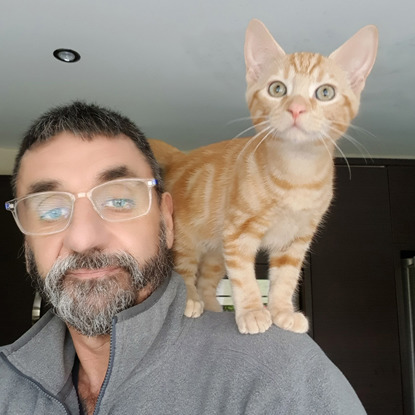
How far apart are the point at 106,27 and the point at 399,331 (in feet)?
7.78

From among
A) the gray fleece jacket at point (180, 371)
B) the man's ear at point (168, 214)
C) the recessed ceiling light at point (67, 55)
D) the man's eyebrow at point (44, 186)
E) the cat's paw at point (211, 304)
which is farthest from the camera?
the recessed ceiling light at point (67, 55)

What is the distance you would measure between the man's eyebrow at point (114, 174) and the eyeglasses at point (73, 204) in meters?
0.01

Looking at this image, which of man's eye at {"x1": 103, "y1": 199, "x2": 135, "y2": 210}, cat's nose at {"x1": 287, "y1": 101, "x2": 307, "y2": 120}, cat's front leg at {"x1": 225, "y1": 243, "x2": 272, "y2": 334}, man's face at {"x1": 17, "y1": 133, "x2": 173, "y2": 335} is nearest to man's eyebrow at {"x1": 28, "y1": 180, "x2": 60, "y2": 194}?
man's face at {"x1": 17, "y1": 133, "x2": 173, "y2": 335}

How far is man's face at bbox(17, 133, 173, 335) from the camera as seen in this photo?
0.92 metres

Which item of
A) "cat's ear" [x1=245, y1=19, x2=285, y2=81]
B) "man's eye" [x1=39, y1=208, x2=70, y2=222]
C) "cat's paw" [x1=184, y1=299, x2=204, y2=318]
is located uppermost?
"cat's ear" [x1=245, y1=19, x2=285, y2=81]

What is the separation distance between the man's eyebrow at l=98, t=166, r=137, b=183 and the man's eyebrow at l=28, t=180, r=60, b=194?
3.5 inches

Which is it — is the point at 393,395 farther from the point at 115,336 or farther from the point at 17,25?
the point at 17,25

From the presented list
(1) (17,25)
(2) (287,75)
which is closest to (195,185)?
(2) (287,75)

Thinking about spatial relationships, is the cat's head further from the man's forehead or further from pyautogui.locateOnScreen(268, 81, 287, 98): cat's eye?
the man's forehead

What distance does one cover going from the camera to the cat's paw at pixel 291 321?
0.91 meters

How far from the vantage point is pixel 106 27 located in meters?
1.89

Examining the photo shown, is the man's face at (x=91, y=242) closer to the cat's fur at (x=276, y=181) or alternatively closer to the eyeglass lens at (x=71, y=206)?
the eyeglass lens at (x=71, y=206)

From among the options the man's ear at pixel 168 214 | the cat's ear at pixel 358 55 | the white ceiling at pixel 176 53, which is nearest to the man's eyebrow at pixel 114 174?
the man's ear at pixel 168 214

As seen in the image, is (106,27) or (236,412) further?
(106,27)
